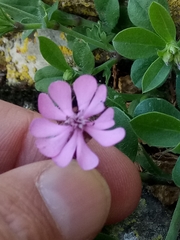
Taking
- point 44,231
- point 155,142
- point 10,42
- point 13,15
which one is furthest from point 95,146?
point 10,42

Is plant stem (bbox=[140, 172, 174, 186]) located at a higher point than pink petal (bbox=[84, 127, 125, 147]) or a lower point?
lower

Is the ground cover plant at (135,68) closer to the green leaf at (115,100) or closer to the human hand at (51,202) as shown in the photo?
the green leaf at (115,100)

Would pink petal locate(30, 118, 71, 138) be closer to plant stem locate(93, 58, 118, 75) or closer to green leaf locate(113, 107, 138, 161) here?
green leaf locate(113, 107, 138, 161)

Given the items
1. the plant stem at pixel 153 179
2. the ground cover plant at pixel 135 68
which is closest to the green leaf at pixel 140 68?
the ground cover plant at pixel 135 68

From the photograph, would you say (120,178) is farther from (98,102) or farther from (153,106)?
(98,102)

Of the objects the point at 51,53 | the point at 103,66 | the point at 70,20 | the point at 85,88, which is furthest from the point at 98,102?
the point at 70,20

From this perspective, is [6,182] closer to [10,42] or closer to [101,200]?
[101,200]

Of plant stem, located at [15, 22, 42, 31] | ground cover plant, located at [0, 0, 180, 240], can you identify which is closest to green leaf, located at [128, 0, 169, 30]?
ground cover plant, located at [0, 0, 180, 240]
